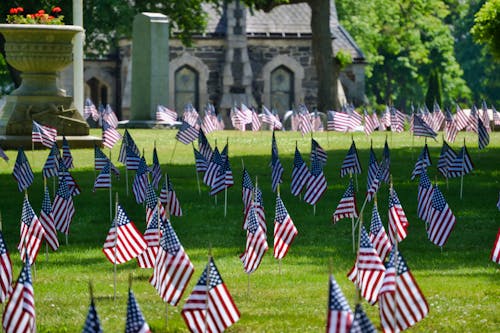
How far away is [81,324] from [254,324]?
1493 mm

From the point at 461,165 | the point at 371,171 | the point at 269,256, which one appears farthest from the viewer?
the point at 461,165

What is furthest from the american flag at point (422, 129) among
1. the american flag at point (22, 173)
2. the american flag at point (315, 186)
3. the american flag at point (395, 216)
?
the american flag at point (395, 216)

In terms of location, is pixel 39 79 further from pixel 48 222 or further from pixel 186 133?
pixel 48 222

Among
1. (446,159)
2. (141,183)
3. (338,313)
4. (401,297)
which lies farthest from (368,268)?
(446,159)

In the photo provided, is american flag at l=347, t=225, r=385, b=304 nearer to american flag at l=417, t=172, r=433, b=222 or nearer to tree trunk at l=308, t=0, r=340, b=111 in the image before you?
american flag at l=417, t=172, r=433, b=222

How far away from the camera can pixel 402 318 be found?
10422 mm

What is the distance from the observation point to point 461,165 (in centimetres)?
2181

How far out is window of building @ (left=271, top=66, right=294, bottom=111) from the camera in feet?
196

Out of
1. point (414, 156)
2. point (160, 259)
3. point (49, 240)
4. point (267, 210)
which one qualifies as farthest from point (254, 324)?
point (414, 156)

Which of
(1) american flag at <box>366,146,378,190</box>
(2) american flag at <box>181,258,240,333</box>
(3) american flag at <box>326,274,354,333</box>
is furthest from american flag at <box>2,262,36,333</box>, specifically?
(1) american flag at <box>366,146,378,190</box>

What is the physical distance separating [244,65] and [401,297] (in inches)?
1913

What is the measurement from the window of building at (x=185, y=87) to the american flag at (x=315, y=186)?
38.8 metres

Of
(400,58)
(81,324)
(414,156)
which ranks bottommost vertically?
(400,58)

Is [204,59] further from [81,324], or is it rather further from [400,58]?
[81,324]
